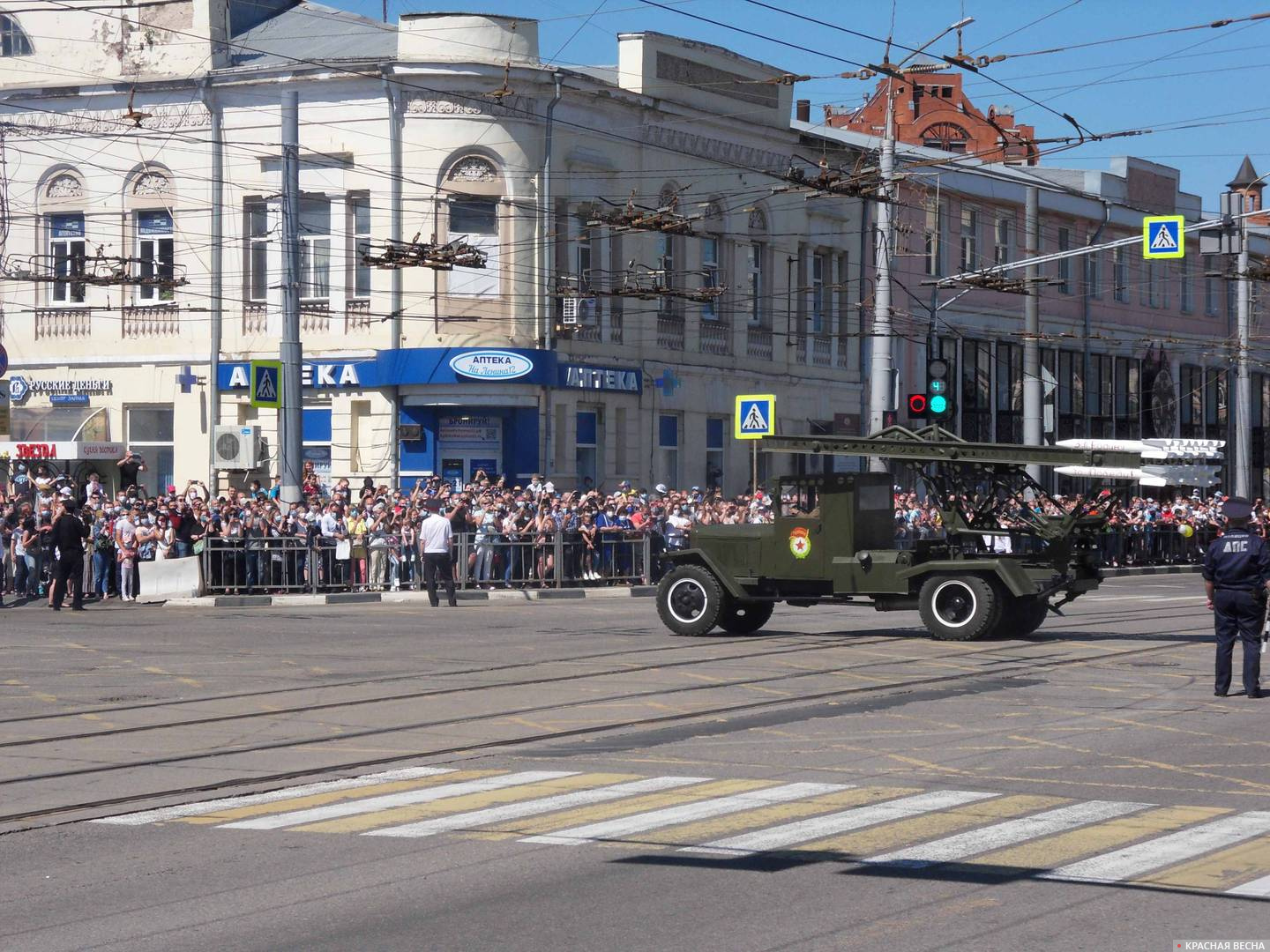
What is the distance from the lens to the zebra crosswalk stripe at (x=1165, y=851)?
811 centimetres

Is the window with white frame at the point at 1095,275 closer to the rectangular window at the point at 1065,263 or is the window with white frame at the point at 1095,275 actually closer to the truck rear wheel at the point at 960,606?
the rectangular window at the point at 1065,263

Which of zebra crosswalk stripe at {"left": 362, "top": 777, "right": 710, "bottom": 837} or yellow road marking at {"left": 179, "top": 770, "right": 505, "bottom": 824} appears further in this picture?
yellow road marking at {"left": 179, "top": 770, "right": 505, "bottom": 824}

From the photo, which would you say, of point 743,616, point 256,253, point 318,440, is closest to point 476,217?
point 256,253

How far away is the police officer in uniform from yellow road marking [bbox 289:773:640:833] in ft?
20.6

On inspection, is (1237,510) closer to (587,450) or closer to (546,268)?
(546,268)

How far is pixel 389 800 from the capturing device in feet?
34.1

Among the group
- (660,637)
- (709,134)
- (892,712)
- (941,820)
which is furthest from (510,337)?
(941,820)

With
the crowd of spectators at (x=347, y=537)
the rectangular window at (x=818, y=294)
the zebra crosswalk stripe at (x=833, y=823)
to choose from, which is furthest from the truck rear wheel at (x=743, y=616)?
the rectangular window at (x=818, y=294)

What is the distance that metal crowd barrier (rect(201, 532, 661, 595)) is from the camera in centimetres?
3039

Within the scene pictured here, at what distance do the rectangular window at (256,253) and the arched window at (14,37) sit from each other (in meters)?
7.25

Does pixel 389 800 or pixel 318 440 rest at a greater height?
pixel 318 440

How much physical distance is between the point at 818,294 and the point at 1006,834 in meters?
42.0

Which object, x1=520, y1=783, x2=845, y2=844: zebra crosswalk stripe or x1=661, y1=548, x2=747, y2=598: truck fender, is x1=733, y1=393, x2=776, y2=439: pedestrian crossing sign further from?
x1=520, y1=783, x2=845, y2=844: zebra crosswalk stripe

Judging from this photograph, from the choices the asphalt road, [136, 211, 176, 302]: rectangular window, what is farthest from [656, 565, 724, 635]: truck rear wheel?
[136, 211, 176, 302]: rectangular window
